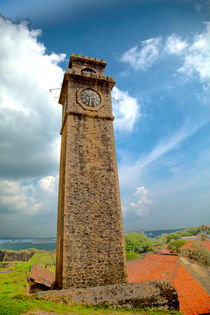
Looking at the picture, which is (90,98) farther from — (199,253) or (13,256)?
(13,256)

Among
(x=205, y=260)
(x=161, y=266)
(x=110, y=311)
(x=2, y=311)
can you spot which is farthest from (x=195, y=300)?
(x=205, y=260)

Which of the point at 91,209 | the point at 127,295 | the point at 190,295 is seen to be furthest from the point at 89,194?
the point at 190,295

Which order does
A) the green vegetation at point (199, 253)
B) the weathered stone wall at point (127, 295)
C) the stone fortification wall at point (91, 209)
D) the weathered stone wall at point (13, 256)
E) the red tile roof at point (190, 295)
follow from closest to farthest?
the weathered stone wall at point (127, 295)
the stone fortification wall at point (91, 209)
the red tile roof at point (190, 295)
the green vegetation at point (199, 253)
the weathered stone wall at point (13, 256)

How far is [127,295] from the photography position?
805 centimetres

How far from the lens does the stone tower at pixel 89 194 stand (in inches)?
361

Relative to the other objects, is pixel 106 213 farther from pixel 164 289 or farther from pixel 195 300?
pixel 195 300

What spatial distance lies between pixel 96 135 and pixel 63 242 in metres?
6.78

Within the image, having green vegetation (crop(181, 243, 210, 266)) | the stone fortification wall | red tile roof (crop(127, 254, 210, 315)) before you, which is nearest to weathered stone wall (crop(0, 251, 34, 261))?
red tile roof (crop(127, 254, 210, 315))

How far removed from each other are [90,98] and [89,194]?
695 cm

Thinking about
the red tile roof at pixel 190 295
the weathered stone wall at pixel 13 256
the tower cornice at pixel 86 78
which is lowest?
the weathered stone wall at pixel 13 256

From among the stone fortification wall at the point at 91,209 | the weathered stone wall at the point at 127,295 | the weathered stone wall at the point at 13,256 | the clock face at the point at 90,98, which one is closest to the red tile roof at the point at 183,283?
the weathered stone wall at the point at 127,295

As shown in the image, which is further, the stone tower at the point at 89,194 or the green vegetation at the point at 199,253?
the green vegetation at the point at 199,253

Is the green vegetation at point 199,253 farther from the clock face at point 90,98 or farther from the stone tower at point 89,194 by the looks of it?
the clock face at point 90,98

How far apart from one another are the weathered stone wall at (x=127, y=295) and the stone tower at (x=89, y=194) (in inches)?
40.3
